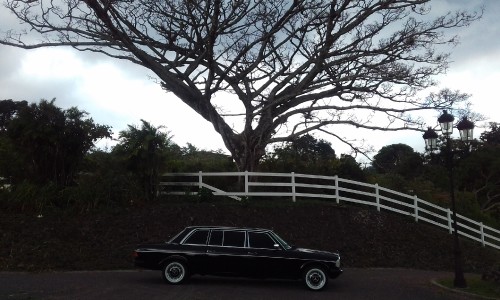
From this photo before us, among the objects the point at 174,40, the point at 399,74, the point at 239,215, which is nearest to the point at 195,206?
the point at 239,215

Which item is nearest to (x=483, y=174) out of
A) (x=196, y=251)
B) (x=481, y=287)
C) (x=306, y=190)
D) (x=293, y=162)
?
(x=293, y=162)

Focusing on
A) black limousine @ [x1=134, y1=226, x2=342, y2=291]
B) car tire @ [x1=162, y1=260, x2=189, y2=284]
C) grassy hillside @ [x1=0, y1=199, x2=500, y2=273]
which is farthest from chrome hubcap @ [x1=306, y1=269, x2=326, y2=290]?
grassy hillside @ [x1=0, y1=199, x2=500, y2=273]

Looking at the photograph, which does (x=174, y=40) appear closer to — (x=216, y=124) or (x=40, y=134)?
(x=216, y=124)

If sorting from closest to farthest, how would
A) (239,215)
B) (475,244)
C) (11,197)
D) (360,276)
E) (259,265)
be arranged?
(259,265) < (360,276) < (11,197) < (239,215) < (475,244)

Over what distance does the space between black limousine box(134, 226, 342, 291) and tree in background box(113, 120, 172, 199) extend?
7109mm

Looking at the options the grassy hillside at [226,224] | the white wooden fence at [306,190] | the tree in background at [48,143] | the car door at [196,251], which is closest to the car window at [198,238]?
the car door at [196,251]

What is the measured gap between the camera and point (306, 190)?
22297 millimetres

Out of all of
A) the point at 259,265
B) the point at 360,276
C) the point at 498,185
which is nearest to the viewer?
the point at 259,265

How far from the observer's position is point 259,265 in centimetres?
1166

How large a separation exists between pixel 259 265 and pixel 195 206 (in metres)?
7.17

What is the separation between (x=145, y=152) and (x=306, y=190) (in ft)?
24.7

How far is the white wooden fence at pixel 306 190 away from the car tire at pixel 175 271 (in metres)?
8.00

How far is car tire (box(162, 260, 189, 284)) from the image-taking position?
461 inches

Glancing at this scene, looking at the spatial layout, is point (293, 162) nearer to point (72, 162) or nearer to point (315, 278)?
point (72, 162)
